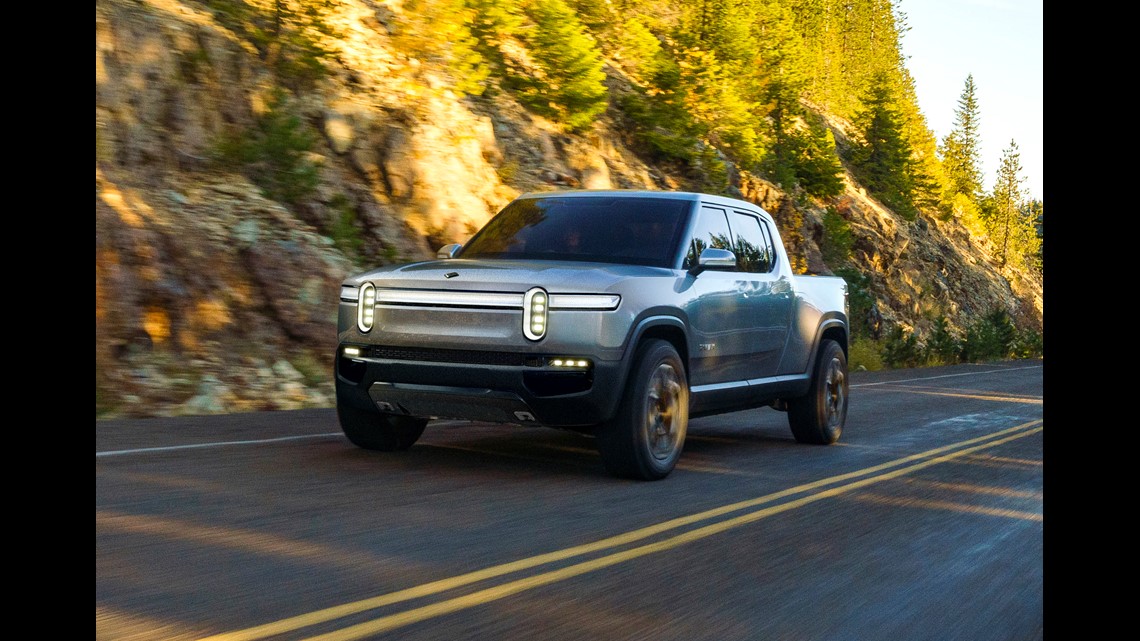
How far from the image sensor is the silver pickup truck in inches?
312

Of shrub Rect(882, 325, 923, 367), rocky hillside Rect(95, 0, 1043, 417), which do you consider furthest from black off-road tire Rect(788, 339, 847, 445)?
shrub Rect(882, 325, 923, 367)

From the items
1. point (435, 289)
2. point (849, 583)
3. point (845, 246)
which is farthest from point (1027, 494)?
point (845, 246)

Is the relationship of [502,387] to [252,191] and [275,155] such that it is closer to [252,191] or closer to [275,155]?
[252,191]

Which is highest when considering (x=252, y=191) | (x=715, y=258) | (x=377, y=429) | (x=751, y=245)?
(x=252, y=191)

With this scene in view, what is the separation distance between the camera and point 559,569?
577 cm

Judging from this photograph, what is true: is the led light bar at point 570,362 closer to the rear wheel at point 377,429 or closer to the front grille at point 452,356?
the front grille at point 452,356

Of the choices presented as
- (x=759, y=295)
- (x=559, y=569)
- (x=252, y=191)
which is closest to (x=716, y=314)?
(x=759, y=295)

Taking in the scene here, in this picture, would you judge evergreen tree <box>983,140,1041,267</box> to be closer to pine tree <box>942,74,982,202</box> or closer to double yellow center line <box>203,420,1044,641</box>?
pine tree <box>942,74,982,202</box>

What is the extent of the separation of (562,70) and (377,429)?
20493mm

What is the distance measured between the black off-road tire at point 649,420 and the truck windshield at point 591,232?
0.83 metres

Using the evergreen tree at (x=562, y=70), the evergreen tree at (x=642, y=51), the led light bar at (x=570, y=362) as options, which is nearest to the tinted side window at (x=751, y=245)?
the led light bar at (x=570, y=362)
